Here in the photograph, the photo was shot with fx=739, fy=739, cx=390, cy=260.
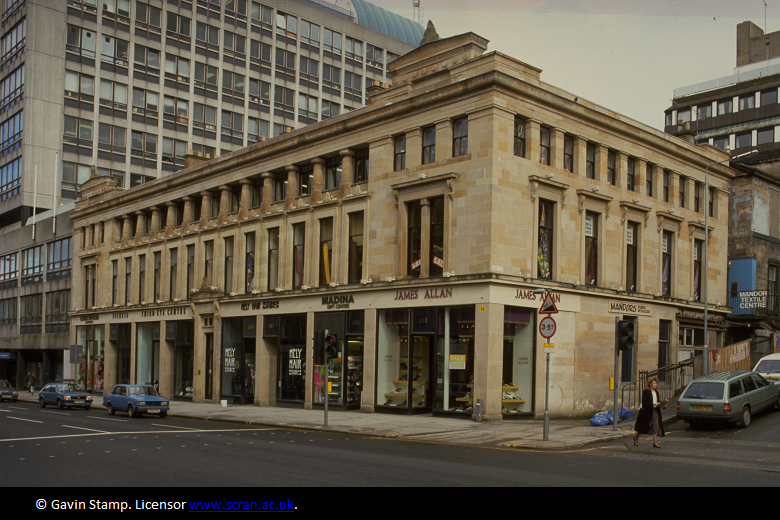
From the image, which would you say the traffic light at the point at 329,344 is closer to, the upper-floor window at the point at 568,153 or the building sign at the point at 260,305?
the upper-floor window at the point at 568,153

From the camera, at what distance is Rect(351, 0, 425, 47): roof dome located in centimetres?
8519

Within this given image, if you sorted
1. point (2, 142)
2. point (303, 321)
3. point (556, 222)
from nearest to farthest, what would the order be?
A: point (556, 222), point (303, 321), point (2, 142)

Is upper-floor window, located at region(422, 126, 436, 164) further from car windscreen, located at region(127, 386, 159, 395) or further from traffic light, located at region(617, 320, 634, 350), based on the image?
car windscreen, located at region(127, 386, 159, 395)

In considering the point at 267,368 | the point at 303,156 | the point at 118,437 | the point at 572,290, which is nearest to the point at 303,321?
the point at 267,368

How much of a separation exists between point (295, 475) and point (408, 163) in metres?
18.6

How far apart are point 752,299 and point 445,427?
75.5 ft

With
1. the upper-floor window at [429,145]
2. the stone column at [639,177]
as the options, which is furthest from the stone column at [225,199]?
the stone column at [639,177]

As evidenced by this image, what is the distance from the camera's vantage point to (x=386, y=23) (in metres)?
87.1

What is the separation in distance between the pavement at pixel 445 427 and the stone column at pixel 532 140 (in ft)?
32.5

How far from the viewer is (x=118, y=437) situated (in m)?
20.7

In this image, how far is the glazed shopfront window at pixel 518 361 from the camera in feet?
89.2

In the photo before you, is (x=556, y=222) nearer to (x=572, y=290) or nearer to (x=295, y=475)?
(x=572, y=290)

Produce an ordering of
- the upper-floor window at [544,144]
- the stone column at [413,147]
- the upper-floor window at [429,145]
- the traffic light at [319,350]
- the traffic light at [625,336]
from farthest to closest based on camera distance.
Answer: the stone column at [413,147], the upper-floor window at [429,145], the upper-floor window at [544,144], the traffic light at [319,350], the traffic light at [625,336]

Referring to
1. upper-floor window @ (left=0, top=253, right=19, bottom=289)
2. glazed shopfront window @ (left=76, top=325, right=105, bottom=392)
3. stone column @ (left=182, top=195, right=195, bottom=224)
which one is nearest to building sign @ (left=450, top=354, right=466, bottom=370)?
stone column @ (left=182, top=195, right=195, bottom=224)
